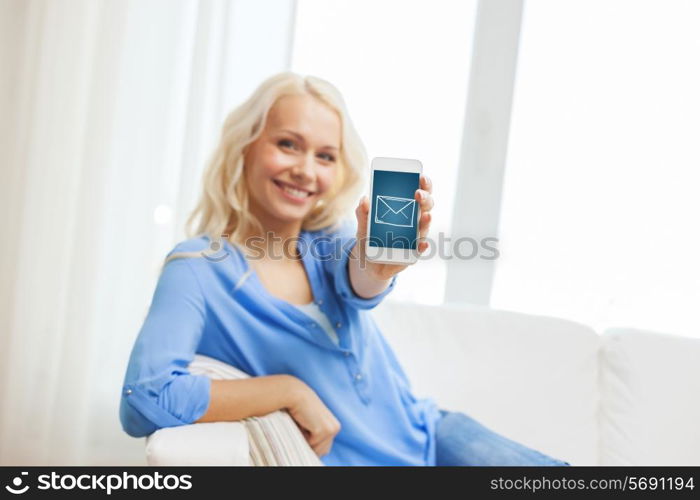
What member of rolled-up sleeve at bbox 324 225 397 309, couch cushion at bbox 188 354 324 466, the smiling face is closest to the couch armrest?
couch cushion at bbox 188 354 324 466

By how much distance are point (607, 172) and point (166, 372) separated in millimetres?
1513

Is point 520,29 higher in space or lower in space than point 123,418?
higher

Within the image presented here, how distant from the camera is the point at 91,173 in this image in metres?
1.94

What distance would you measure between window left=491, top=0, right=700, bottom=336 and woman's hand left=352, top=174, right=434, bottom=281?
3.36 feet

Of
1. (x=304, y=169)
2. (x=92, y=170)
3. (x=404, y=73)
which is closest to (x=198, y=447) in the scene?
(x=304, y=169)

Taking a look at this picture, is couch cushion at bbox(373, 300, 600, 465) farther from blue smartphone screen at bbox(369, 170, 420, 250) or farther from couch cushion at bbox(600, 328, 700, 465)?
blue smartphone screen at bbox(369, 170, 420, 250)

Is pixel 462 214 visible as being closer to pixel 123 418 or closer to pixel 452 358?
pixel 452 358

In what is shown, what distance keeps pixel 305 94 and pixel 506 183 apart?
0.97 meters

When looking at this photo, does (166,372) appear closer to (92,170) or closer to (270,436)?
(270,436)

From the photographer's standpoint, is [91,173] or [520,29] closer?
[91,173]
